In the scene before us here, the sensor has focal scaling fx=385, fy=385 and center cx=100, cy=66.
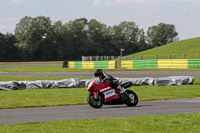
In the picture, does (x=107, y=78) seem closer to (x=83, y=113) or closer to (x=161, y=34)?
(x=83, y=113)

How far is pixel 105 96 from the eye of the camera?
13312mm

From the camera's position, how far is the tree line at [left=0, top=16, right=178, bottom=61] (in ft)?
374

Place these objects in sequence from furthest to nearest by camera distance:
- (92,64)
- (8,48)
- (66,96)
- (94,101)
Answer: (8,48)
(92,64)
(66,96)
(94,101)

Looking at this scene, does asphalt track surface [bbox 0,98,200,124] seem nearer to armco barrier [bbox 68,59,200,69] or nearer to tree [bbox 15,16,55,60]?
armco barrier [bbox 68,59,200,69]

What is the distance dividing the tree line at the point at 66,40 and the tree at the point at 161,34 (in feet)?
10.6

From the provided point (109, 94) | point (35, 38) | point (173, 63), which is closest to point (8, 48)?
point (35, 38)

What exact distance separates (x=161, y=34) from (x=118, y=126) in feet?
483

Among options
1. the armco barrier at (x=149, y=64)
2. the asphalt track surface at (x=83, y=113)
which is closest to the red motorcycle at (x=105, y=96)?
the asphalt track surface at (x=83, y=113)

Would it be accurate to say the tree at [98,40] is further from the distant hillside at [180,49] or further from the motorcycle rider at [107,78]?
the motorcycle rider at [107,78]

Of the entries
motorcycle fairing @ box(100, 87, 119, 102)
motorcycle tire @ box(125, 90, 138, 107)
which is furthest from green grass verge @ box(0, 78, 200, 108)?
motorcycle tire @ box(125, 90, 138, 107)

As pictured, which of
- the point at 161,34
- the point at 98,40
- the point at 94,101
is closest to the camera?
the point at 94,101

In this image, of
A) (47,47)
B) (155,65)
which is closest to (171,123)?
(155,65)

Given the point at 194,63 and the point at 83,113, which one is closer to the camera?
the point at 83,113

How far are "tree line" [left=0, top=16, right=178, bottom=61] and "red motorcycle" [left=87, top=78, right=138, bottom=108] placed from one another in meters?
95.9
